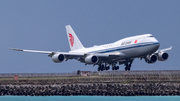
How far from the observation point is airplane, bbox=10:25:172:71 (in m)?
64.7

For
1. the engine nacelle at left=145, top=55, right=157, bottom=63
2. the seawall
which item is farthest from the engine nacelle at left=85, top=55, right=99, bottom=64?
the engine nacelle at left=145, top=55, right=157, bottom=63

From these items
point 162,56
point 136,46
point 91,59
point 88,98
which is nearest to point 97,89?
point 88,98

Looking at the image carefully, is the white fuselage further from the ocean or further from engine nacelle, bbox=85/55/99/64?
the ocean

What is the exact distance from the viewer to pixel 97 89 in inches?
2068

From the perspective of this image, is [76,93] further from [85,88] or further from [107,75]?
[107,75]

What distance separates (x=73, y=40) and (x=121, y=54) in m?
19.7

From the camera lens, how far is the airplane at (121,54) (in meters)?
64.7

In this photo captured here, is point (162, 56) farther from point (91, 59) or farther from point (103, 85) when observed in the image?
point (103, 85)

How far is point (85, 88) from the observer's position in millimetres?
53219

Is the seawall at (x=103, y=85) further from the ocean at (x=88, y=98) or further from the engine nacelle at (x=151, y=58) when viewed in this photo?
the engine nacelle at (x=151, y=58)

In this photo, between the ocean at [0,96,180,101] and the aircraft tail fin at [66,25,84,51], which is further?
the aircraft tail fin at [66,25,84,51]

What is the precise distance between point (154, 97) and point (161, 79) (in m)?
6.69

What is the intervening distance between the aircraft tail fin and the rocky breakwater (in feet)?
83.4

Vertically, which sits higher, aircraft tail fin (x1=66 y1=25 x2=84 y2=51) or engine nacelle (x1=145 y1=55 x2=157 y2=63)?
aircraft tail fin (x1=66 y1=25 x2=84 y2=51)
